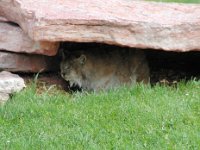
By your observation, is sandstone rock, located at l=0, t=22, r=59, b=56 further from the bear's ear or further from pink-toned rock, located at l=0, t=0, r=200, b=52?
the bear's ear

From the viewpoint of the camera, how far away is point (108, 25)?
6332 mm

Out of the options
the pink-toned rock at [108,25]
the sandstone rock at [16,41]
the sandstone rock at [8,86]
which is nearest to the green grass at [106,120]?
the sandstone rock at [8,86]

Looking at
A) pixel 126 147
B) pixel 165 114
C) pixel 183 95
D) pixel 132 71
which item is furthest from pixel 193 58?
pixel 126 147

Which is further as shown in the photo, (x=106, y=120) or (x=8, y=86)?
(x=8, y=86)

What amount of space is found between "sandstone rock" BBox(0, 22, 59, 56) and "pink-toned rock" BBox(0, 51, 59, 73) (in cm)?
10

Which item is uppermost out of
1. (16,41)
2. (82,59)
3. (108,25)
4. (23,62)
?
(108,25)

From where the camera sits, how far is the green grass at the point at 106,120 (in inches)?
198

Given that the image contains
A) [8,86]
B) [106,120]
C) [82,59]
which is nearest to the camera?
[106,120]

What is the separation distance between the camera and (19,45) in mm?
7039

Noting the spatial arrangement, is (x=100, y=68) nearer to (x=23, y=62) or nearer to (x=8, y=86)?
(x=23, y=62)

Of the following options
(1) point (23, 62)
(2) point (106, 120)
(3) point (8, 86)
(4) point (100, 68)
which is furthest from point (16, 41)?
(2) point (106, 120)

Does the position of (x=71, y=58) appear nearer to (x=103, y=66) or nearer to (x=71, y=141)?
(x=103, y=66)

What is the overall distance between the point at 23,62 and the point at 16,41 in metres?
0.27

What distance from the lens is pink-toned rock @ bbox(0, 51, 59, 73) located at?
23.2 feet
